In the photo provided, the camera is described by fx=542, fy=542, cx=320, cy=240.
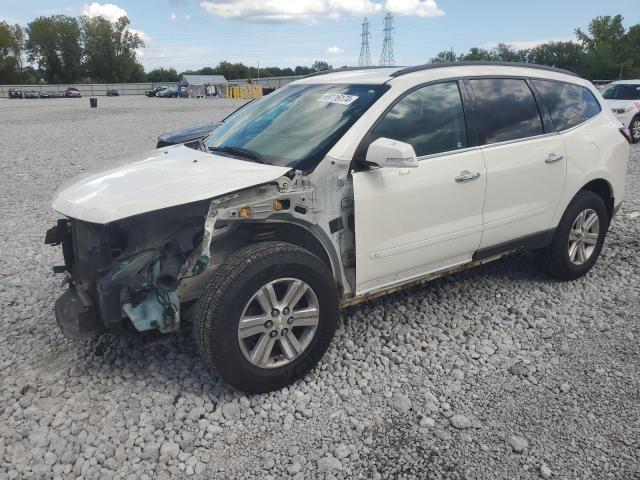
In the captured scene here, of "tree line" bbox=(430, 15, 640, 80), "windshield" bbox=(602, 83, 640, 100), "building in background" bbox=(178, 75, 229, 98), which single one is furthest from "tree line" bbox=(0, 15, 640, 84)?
"windshield" bbox=(602, 83, 640, 100)

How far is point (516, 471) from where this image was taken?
8.49 feet

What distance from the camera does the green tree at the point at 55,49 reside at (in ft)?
326

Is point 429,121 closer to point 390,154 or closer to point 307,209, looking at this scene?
point 390,154

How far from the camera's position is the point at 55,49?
101 m

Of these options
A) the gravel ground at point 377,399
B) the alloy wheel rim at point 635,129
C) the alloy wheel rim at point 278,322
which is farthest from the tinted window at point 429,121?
the alloy wheel rim at point 635,129

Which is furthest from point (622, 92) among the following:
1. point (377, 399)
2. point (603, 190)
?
point (377, 399)

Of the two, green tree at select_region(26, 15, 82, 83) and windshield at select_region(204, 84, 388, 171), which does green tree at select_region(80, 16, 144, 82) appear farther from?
windshield at select_region(204, 84, 388, 171)

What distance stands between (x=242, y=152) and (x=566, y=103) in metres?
2.83

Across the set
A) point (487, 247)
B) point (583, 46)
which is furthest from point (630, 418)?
point (583, 46)

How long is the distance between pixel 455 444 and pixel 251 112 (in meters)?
2.87

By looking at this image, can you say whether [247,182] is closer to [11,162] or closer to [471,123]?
[471,123]

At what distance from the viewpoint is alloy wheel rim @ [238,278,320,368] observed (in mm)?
3025

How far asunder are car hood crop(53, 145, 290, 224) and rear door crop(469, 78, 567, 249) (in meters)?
1.70

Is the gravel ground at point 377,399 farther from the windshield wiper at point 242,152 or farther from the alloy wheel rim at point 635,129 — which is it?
the alloy wheel rim at point 635,129
